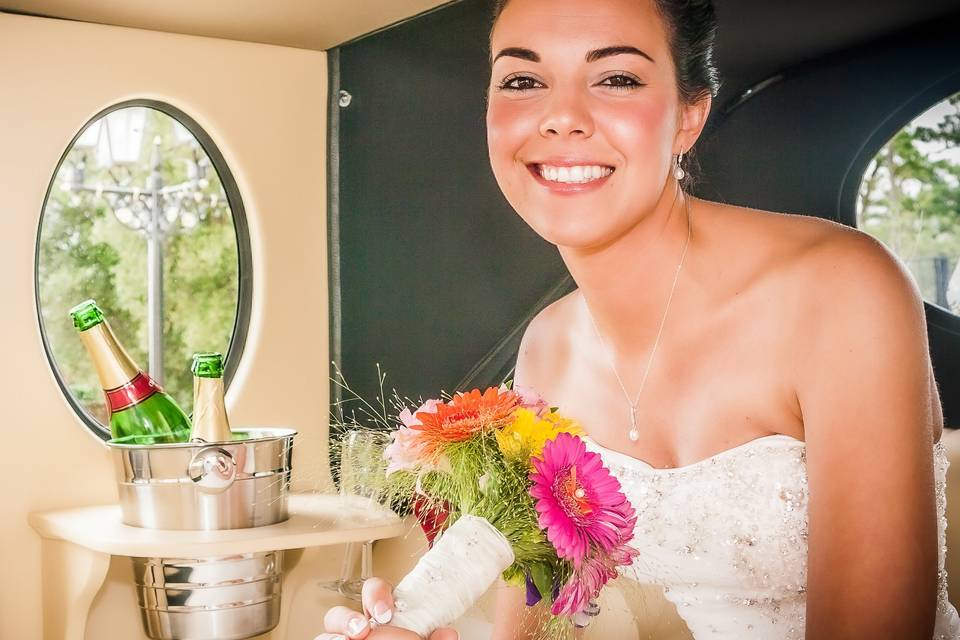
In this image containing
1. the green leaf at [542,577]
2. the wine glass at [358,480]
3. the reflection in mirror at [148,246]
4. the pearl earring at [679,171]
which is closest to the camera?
the green leaf at [542,577]

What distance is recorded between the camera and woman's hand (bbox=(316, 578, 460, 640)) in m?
0.84

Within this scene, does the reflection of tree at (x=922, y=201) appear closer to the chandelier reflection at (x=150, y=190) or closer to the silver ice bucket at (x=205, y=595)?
the silver ice bucket at (x=205, y=595)

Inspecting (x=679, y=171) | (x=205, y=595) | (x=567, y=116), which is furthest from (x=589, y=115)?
(x=205, y=595)

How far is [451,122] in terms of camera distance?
5.35ft

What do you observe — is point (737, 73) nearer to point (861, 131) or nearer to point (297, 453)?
point (861, 131)

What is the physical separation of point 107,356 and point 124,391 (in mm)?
61

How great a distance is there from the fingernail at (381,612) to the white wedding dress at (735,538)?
526mm

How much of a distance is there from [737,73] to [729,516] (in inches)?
19.9

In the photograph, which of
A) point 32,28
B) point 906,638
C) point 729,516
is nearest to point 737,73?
point 729,516

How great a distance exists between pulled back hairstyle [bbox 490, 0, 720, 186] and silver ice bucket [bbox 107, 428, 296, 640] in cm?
76

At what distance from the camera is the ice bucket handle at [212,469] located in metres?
1.52

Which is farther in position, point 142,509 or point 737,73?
point 142,509

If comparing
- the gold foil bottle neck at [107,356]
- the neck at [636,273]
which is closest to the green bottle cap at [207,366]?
the gold foil bottle neck at [107,356]

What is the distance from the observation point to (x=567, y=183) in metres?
1.36
